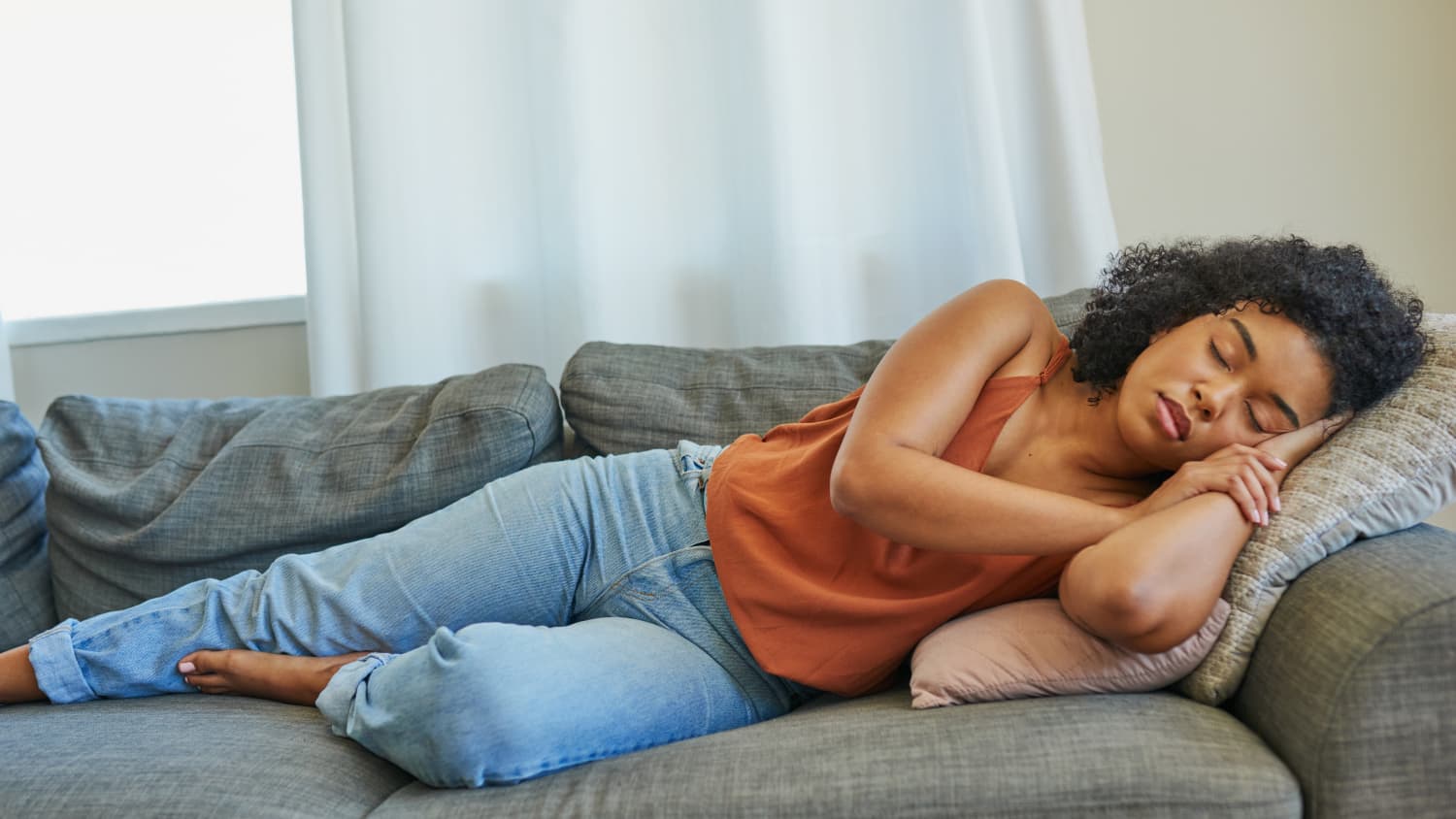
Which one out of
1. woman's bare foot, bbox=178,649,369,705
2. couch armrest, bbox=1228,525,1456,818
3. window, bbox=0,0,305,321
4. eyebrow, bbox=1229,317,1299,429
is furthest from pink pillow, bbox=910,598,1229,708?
window, bbox=0,0,305,321

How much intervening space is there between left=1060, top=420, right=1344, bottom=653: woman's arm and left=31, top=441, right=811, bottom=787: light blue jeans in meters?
0.42

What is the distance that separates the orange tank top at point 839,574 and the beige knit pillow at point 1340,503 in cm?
20

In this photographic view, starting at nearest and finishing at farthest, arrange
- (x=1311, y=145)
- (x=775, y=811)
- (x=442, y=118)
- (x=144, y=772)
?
1. (x=775, y=811)
2. (x=144, y=772)
3. (x=1311, y=145)
4. (x=442, y=118)

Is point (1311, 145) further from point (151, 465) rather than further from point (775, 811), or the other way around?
point (151, 465)

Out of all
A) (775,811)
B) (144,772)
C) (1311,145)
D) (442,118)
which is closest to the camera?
(775,811)

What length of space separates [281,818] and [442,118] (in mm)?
1682

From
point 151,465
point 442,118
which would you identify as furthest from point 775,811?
point 442,118

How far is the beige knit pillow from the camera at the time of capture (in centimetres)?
112

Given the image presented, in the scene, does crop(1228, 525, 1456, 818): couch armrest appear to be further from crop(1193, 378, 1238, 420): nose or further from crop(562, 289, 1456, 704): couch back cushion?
crop(1193, 378, 1238, 420): nose

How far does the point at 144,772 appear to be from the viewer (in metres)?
1.14

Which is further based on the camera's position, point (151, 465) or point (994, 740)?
point (151, 465)

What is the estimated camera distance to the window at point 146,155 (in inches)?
107

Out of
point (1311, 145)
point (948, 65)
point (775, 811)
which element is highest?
point (948, 65)

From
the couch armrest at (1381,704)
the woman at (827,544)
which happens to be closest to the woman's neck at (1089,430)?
the woman at (827,544)
